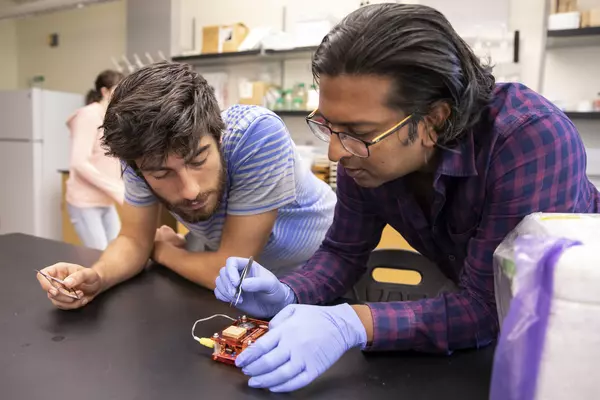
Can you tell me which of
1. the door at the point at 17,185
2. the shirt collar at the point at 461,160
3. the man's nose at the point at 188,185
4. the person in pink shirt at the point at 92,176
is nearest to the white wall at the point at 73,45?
the door at the point at 17,185

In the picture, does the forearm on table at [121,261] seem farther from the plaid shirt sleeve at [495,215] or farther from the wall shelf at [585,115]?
the wall shelf at [585,115]

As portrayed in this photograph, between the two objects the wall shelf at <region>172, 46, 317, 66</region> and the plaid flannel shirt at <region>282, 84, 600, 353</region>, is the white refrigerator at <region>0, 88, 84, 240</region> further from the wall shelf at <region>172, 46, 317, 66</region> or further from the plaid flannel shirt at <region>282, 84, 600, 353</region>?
the plaid flannel shirt at <region>282, 84, 600, 353</region>

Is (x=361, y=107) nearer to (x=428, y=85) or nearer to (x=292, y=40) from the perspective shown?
(x=428, y=85)

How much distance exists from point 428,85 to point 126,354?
64cm

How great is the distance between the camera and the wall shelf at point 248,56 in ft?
10.2

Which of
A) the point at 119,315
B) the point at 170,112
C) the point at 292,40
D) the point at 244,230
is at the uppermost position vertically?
the point at 292,40

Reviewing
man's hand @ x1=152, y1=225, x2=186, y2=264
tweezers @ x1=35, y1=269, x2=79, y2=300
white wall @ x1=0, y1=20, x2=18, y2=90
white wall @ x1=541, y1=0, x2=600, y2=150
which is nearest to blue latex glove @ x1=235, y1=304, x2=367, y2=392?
tweezers @ x1=35, y1=269, x2=79, y2=300

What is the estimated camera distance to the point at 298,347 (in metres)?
0.69

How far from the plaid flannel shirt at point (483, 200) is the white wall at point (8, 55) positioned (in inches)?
198

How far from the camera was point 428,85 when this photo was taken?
77 cm

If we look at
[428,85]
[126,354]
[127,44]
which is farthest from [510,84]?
[127,44]

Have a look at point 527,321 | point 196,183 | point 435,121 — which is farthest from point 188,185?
point 527,321

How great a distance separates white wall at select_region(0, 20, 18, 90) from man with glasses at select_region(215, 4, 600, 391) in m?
5.04

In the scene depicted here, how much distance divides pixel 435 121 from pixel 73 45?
14.8 feet
